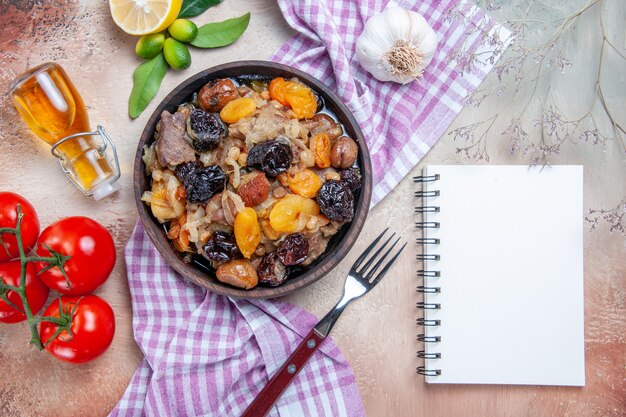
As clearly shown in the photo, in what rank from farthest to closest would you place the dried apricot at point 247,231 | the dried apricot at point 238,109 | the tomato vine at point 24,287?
the dried apricot at point 238,109, the dried apricot at point 247,231, the tomato vine at point 24,287

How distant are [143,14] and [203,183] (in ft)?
2.87

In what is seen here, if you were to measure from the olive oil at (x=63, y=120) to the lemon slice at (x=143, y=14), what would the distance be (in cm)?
35

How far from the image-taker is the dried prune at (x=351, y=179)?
2670mm

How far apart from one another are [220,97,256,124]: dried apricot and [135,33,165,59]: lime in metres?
0.53

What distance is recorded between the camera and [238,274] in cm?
261

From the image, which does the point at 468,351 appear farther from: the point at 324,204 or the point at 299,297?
the point at 324,204

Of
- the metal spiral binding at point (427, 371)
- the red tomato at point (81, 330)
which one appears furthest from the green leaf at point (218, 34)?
the metal spiral binding at point (427, 371)

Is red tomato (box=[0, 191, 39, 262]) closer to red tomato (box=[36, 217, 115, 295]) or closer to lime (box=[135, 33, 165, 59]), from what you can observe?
red tomato (box=[36, 217, 115, 295])

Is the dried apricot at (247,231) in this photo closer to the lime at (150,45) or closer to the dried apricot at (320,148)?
the dried apricot at (320,148)

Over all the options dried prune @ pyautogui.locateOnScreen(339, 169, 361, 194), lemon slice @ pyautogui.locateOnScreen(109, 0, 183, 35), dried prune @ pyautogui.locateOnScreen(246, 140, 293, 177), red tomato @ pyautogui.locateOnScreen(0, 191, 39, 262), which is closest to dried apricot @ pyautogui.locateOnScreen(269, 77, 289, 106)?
dried prune @ pyautogui.locateOnScreen(246, 140, 293, 177)

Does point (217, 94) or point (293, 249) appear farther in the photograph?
point (217, 94)

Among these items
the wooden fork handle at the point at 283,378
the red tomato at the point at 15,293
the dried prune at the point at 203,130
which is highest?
the dried prune at the point at 203,130

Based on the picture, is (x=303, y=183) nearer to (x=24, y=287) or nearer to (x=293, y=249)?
(x=293, y=249)

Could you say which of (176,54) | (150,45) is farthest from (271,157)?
(150,45)
